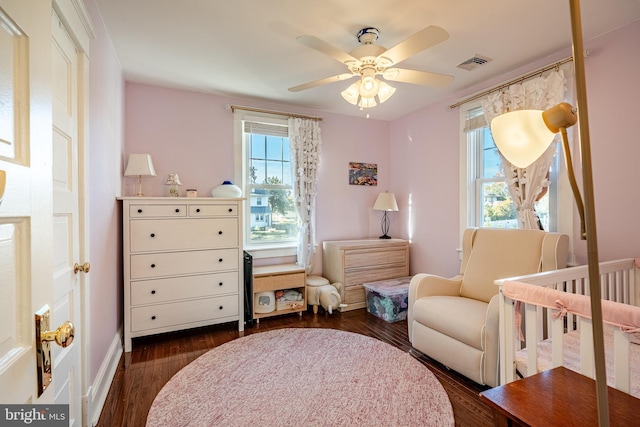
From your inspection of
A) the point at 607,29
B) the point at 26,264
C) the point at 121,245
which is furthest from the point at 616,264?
the point at 121,245

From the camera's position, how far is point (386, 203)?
12.7 ft

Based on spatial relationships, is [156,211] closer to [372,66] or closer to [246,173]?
[246,173]

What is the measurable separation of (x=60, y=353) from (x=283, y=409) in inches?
46.0

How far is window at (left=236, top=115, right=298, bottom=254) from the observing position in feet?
11.5

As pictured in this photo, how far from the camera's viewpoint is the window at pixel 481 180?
2945mm

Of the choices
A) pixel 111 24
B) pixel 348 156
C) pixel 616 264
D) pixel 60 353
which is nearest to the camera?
pixel 60 353

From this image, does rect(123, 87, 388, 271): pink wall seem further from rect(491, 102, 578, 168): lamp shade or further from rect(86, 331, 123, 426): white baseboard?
rect(491, 102, 578, 168): lamp shade

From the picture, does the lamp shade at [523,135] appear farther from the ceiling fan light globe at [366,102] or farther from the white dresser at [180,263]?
the white dresser at [180,263]

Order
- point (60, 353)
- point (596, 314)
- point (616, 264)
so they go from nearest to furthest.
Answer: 1. point (596, 314)
2. point (60, 353)
3. point (616, 264)

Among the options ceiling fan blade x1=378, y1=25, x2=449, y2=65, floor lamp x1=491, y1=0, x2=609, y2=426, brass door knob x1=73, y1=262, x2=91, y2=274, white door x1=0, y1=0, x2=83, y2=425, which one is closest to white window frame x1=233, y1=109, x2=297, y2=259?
brass door knob x1=73, y1=262, x2=91, y2=274

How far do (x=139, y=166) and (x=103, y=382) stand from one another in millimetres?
1740

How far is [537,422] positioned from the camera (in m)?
0.82

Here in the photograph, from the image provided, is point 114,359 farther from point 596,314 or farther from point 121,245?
point 596,314

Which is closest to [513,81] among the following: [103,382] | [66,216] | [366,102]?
[366,102]
